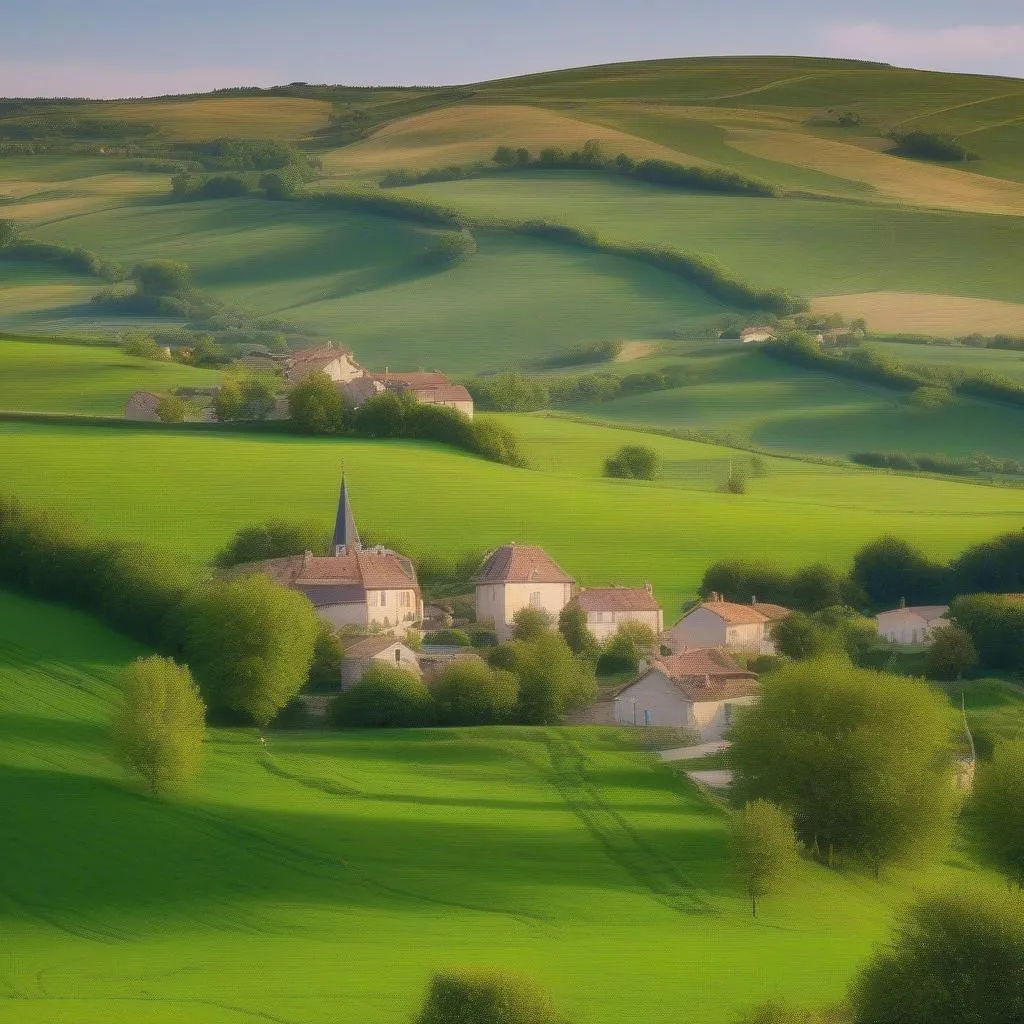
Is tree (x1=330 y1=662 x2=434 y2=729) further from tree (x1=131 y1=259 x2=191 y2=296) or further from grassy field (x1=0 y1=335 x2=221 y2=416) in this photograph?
tree (x1=131 y1=259 x2=191 y2=296)

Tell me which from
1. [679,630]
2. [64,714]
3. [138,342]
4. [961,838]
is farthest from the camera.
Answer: [138,342]

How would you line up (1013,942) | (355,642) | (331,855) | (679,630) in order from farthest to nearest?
(679,630), (355,642), (331,855), (1013,942)

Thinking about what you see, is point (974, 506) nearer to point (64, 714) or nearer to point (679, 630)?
point (679, 630)

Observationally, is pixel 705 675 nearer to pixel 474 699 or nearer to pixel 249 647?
pixel 474 699

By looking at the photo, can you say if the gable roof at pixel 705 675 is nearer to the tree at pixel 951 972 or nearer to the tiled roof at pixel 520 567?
the tiled roof at pixel 520 567

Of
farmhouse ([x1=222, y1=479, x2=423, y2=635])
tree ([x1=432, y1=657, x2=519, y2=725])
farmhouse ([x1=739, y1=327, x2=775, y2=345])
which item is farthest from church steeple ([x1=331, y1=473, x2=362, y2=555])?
farmhouse ([x1=739, y1=327, x2=775, y2=345])

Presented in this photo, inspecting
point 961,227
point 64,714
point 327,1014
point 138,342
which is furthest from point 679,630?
point 961,227
